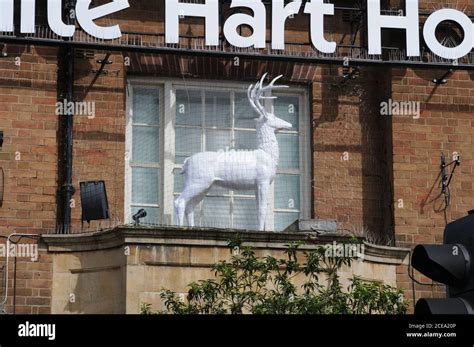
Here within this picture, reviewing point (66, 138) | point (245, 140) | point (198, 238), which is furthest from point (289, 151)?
point (66, 138)

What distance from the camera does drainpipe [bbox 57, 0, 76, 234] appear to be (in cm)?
2322

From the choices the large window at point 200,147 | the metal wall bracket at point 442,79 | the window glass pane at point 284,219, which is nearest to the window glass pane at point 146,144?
the large window at point 200,147

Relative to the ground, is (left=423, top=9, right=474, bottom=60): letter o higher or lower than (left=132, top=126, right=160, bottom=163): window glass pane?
higher

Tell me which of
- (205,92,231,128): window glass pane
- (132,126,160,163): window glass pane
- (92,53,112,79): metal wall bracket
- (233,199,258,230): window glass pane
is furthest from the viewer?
(205,92,231,128): window glass pane

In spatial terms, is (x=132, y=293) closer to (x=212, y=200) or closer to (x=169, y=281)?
(x=169, y=281)

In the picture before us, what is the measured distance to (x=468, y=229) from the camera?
934 centimetres

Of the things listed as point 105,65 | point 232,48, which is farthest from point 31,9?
point 232,48

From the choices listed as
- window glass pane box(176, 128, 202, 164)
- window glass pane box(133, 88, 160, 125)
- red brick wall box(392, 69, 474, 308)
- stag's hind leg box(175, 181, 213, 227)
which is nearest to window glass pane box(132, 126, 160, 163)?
window glass pane box(133, 88, 160, 125)

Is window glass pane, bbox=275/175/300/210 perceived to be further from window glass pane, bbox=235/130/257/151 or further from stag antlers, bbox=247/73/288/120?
stag antlers, bbox=247/73/288/120

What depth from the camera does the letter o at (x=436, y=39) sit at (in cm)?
2461

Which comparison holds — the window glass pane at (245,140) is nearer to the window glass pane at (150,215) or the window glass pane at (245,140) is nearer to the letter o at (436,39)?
the window glass pane at (150,215)

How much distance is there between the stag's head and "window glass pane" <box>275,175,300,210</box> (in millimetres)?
962

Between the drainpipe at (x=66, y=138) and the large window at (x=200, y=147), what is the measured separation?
3.78 ft
